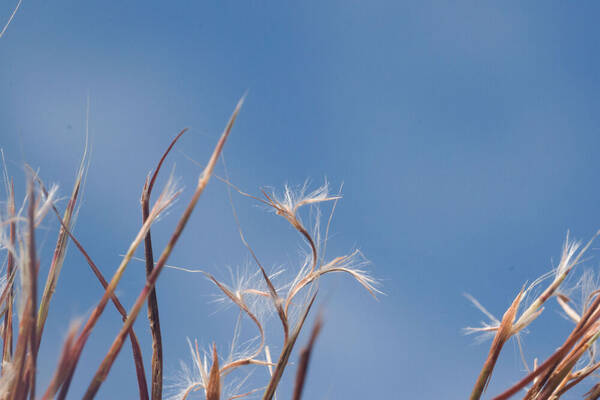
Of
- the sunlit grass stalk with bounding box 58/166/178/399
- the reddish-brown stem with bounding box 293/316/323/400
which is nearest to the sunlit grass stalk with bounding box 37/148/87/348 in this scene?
the sunlit grass stalk with bounding box 58/166/178/399

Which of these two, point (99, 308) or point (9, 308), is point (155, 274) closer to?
point (99, 308)

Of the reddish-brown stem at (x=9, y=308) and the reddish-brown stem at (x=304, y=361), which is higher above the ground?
the reddish-brown stem at (x=304, y=361)

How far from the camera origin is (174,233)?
0.37 meters

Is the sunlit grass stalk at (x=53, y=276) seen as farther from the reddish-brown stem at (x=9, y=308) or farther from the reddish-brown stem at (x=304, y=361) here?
the reddish-brown stem at (x=304, y=361)

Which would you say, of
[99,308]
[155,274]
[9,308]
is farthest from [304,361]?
[9,308]

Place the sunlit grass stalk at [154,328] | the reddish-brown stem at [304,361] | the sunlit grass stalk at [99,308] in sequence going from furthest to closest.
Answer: the sunlit grass stalk at [154,328] → the sunlit grass stalk at [99,308] → the reddish-brown stem at [304,361]

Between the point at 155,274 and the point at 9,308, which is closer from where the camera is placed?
the point at 155,274

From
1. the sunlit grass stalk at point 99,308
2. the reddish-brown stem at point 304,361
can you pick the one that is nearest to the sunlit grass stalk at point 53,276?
the sunlit grass stalk at point 99,308

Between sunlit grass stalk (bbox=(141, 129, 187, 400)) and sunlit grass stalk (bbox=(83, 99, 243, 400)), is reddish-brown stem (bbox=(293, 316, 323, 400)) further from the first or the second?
sunlit grass stalk (bbox=(141, 129, 187, 400))

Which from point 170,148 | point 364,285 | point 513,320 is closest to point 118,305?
point 170,148

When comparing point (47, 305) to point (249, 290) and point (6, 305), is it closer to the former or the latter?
point (6, 305)

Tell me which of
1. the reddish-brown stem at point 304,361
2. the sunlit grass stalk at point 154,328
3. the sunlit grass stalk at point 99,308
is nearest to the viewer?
the reddish-brown stem at point 304,361

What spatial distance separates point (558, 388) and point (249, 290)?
43cm

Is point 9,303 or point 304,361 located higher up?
point 304,361
